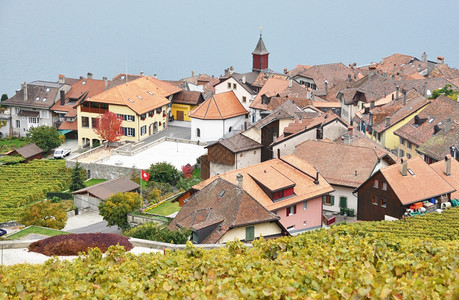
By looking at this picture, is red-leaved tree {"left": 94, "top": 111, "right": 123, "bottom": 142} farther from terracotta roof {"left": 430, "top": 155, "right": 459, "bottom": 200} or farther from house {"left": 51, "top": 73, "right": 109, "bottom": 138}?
terracotta roof {"left": 430, "top": 155, "right": 459, "bottom": 200}

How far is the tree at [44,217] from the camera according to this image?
4069 cm

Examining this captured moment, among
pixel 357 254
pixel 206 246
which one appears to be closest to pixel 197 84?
pixel 206 246

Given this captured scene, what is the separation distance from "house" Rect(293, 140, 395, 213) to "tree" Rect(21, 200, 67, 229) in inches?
617

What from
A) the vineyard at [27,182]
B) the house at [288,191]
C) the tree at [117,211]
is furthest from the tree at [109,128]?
the house at [288,191]

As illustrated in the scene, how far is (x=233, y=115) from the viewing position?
70438 millimetres

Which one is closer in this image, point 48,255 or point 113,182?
point 48,255

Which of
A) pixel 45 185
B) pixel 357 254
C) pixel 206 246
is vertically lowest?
pixel 45 185

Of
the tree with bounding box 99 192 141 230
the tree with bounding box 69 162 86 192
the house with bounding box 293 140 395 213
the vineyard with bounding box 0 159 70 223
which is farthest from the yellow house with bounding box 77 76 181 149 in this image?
the tree with bounding box 99 192 141 230

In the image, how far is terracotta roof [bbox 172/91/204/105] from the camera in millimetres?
77875

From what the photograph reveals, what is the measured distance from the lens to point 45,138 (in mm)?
69812

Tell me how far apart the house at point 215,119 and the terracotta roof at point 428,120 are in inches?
747

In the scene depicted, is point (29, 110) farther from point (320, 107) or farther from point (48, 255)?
point (48, 255)

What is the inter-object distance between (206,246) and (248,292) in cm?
1288

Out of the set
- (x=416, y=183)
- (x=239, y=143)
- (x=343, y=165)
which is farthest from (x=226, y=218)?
(x=239, y=143)
